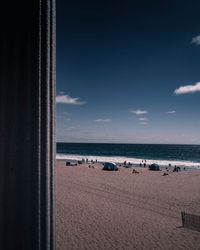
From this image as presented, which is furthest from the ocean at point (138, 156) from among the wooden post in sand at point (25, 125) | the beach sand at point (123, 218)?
the wooden post in sand at point (25, 125)

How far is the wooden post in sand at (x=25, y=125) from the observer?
2.03 meters

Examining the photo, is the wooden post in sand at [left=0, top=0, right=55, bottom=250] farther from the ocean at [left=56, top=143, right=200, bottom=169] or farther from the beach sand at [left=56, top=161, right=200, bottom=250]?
the ocean at [left=56, top=143, right=200, bottom=169]

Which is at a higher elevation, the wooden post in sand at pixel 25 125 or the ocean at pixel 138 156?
the wooden post in sand at pixel 25 125

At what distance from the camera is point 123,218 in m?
12.0

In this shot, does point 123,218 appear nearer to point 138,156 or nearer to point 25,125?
point 25,125

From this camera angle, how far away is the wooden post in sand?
203cm

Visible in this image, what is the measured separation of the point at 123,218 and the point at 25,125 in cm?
1089

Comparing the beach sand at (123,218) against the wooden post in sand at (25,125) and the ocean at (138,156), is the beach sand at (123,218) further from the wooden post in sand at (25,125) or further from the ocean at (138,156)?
the ocean at (138,156)

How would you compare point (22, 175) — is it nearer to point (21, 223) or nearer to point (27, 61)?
point (21, 223)

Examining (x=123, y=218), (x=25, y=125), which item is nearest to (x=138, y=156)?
(x=123, y=218)

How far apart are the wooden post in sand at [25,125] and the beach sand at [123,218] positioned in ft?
24.0

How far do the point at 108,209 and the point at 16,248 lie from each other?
11.9m

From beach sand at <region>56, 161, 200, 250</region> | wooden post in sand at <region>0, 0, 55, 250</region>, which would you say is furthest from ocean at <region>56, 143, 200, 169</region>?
wooden post in sand at <region>0, 0, 55, 250</region>

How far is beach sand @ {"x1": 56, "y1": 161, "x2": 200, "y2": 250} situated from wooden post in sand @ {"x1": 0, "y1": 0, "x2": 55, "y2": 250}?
7.31 m
